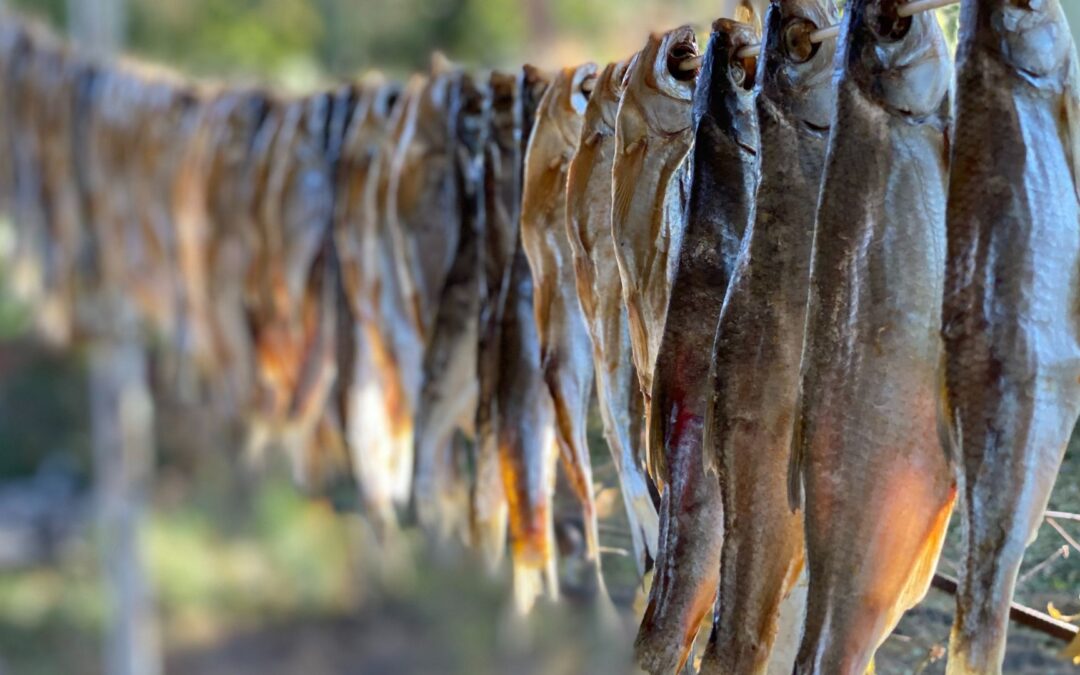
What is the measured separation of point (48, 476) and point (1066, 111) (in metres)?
5.71

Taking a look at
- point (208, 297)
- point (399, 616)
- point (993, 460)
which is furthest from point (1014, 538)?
point (399, 616)

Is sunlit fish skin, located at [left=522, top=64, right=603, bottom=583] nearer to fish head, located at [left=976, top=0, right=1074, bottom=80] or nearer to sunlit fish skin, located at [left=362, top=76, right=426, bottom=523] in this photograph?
sunlit fish skin, located at [left=362, top=76, right=426, bottom=523]

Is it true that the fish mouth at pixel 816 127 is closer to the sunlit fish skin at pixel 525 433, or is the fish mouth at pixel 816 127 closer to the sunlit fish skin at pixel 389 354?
the sunlit fish skin at pixel 525 433

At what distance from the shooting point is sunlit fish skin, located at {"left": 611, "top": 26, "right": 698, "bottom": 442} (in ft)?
3.39

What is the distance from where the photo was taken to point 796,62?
2.98ft

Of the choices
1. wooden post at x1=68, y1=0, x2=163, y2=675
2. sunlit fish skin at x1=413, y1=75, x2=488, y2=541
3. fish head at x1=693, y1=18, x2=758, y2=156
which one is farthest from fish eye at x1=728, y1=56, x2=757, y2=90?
wooden post at x1=68, y1=0, x2=163, y2=675

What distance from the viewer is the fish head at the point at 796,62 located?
2.96 ft

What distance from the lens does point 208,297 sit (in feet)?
6.95

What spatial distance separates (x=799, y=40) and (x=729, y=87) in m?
0.09

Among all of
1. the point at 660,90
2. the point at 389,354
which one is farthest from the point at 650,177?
the point at 389,354

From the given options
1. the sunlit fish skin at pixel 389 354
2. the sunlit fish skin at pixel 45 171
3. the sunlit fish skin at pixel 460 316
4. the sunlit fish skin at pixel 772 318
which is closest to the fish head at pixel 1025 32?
the sunlit fish skin at pixel 772 318

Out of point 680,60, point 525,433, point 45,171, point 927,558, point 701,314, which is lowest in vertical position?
point 927,558

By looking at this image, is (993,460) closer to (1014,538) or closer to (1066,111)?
(1014,538)

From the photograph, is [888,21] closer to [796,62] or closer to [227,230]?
[796,62]
